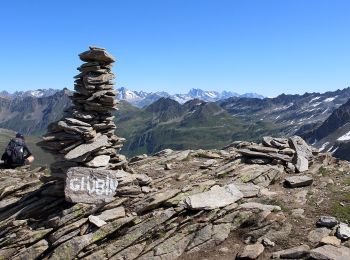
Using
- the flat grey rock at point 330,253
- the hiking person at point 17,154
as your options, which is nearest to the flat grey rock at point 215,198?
the flat grey rock at point 330,253

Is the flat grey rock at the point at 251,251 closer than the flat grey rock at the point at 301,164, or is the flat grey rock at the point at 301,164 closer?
the flat grey rock at the point at 251,251

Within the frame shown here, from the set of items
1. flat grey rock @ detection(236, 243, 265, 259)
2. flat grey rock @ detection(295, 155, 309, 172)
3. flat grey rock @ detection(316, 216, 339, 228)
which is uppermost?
flat grey rock @ detection(295, 155, 309, 172)

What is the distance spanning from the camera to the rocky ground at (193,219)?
21.0 m

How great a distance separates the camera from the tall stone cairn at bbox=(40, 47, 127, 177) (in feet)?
88.4

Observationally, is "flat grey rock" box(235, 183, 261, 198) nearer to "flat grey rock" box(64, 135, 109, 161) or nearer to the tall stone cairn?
the tall stone cairn

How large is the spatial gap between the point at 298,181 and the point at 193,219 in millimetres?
8371

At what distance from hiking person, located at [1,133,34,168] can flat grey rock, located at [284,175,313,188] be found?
2201 cm

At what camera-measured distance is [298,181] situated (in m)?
27.5

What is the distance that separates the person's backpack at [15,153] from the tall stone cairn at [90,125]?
29.1 ft

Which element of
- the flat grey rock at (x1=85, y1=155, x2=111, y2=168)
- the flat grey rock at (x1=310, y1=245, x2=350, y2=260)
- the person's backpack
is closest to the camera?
the flat grey rock at (x1=310, y1=245, x2=350, y2=260)

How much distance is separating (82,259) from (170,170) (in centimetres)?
1296

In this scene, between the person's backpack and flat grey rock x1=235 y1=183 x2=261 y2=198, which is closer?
flat grey rock x1=235 y1=183 x2=261 y2=198

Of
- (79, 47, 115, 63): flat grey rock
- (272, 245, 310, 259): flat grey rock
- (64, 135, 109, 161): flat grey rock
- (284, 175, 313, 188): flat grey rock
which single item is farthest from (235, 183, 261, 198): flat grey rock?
(79, 47, 115, 63): flat grey rock

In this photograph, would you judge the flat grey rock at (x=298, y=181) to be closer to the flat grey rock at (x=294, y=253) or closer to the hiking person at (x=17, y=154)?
the flat grey rock at (x=294, y=253)
